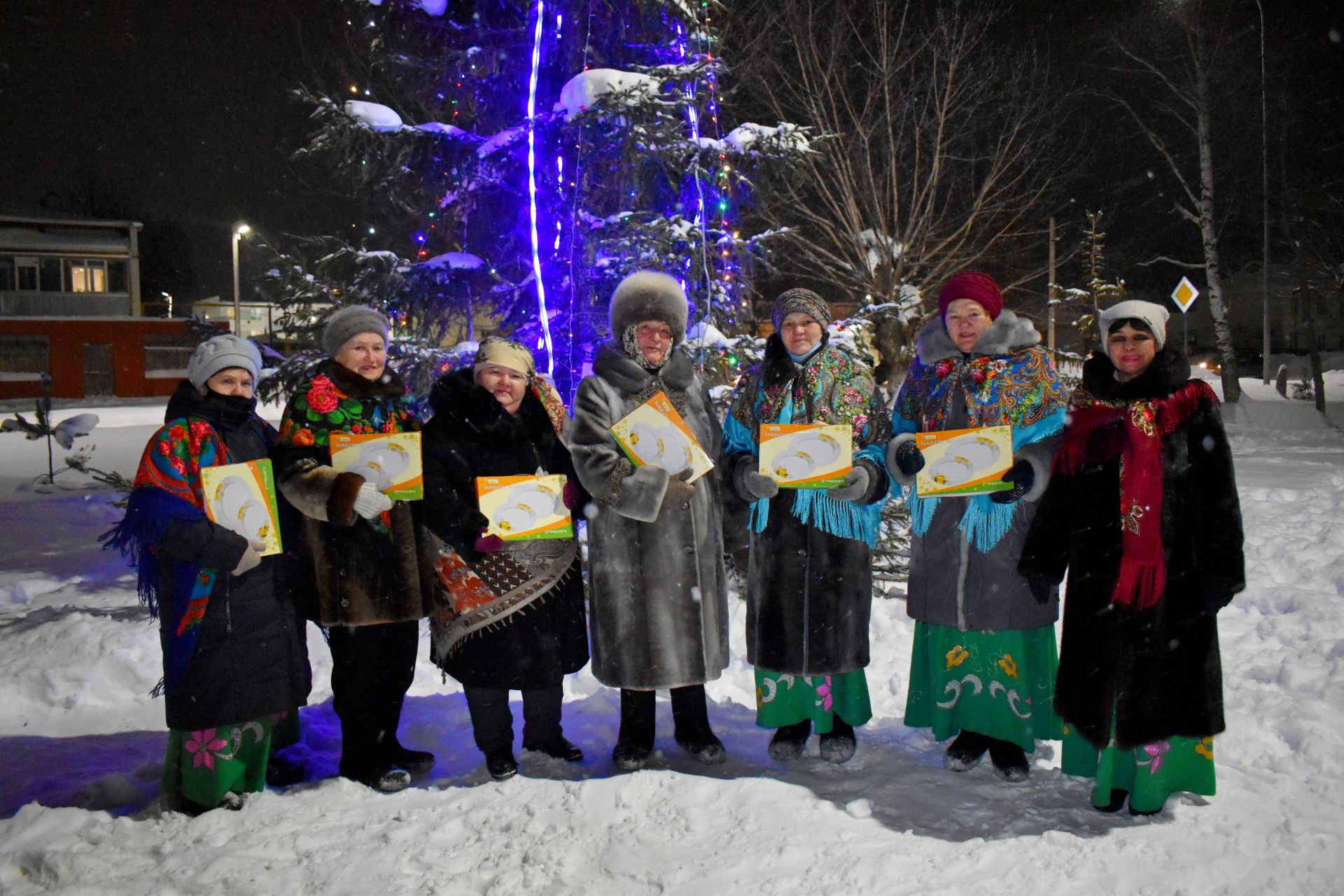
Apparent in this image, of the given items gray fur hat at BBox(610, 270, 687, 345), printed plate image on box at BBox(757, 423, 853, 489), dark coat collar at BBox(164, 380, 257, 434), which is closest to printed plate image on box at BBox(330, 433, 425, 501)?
dark coat collar at BBox(164, 380, 257, 434)

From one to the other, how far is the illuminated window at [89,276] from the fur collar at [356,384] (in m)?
42.1

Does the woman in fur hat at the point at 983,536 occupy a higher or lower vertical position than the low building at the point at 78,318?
lower

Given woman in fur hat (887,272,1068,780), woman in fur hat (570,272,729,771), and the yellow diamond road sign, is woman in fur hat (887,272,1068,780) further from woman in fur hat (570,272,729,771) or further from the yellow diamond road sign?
the yellow diamond road sign

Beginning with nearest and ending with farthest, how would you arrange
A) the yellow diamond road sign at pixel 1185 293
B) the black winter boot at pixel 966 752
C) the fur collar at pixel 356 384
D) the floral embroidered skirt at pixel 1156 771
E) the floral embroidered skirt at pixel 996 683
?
the floral embroidered skirt at pixel 1156 771
the fur collar at pixel 356 384
the floral embroidered skirt at pixel 996 683
the black winter boot at pixel 966 752
the yellow diamond road sign at pixel 1185 293

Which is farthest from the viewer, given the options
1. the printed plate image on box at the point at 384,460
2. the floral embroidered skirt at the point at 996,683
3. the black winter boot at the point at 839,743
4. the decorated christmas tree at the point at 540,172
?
the decorated christmas tree at the point at 540,172

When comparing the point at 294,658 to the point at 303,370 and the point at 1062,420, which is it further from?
the point at 1062,420

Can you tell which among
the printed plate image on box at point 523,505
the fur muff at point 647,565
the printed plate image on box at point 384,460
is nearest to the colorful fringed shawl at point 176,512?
the printed plate image on box at point 384,460

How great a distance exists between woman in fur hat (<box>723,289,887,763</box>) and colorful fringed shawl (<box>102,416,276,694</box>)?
7.43 ft

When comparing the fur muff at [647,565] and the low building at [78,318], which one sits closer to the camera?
the fur muff at [647,565]

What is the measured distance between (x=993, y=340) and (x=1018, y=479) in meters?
0.61

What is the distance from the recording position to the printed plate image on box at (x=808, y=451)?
3812mm

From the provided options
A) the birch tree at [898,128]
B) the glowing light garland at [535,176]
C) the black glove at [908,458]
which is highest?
the birch tree at [898,128]

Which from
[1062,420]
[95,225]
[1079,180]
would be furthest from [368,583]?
[95,225]

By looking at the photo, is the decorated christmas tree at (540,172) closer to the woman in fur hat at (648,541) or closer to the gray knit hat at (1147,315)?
the woman in fur hat at (648,541)
